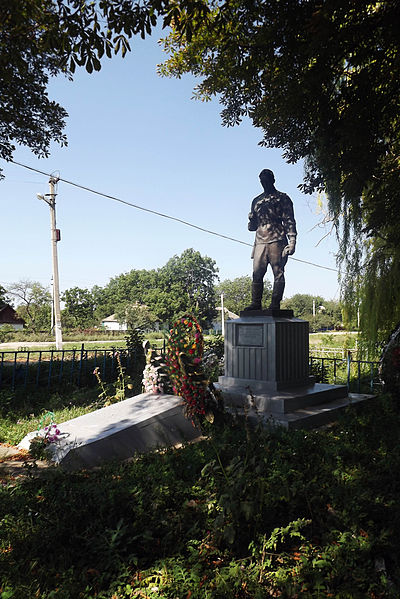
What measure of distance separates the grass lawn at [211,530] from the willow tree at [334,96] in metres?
4.15

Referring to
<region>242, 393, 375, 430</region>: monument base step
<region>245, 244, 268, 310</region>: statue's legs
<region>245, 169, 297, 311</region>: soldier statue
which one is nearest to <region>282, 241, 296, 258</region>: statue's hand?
<region>245, 169, 297, 311</region>: soldier statue

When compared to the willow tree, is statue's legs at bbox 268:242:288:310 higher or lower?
lower

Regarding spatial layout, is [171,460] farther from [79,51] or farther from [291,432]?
[79,51]

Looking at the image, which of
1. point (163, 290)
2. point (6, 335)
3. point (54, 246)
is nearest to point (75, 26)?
point (54, 246)

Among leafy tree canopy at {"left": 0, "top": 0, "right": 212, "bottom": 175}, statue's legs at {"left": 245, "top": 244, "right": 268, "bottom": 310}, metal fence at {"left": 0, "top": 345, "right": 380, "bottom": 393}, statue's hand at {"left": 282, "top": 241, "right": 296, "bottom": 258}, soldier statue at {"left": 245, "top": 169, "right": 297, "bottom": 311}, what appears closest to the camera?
leafy tree canopy at {"left": 0, "top": 0, "right": 212, "bottom": 175}

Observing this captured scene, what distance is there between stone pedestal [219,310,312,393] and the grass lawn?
2.37m

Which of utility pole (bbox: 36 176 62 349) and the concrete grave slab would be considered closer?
the concrete grave slab

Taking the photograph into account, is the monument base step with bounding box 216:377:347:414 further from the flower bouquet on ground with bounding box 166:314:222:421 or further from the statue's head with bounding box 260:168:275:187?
the statue's head with bounding box 260:168:275:187

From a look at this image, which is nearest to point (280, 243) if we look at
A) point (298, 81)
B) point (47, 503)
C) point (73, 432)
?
point (298, 81)

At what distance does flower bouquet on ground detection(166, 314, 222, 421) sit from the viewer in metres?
5.42

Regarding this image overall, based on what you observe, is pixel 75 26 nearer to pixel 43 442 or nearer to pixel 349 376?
pixel 43 442

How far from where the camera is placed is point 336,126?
6500 mm

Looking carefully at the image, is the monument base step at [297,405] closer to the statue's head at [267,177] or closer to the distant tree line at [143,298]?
the statue's head at [267,177]

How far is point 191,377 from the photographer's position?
5.46 metres
